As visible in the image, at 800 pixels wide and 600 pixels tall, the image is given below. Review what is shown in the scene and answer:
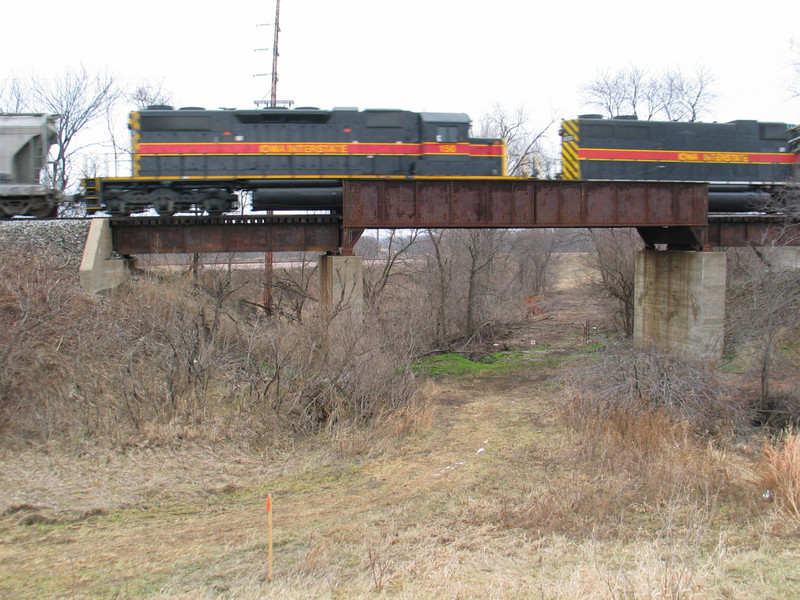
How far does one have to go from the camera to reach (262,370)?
12.4 metres

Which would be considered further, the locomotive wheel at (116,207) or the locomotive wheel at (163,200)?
the locomotive wheel at (163,200)

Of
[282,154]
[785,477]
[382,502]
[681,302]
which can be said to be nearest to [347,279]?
[282,154]

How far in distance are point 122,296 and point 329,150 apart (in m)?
7.88

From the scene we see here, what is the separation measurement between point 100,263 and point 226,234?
11.8 ft

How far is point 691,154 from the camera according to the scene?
66.7ft

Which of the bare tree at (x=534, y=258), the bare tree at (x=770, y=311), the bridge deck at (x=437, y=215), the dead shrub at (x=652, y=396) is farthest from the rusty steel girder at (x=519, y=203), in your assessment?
the bare tree at (x=534, y=258)

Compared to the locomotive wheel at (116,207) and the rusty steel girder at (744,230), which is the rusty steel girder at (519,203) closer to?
the rusty steel girder at (744,230)

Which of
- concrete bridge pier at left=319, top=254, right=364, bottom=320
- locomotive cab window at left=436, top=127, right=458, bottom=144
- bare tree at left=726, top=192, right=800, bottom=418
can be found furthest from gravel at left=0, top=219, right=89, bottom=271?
bare tree at left=726, top=192, right=800, bottom=418

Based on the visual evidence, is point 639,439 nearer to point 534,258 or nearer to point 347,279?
point 347,279

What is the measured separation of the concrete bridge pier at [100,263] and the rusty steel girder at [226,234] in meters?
0.41

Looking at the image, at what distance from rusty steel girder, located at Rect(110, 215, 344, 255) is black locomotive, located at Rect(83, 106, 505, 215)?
33.9 inches

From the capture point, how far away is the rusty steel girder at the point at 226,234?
54.8 feet

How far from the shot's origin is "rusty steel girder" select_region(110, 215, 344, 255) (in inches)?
658

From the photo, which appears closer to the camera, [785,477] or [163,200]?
[785,477]
